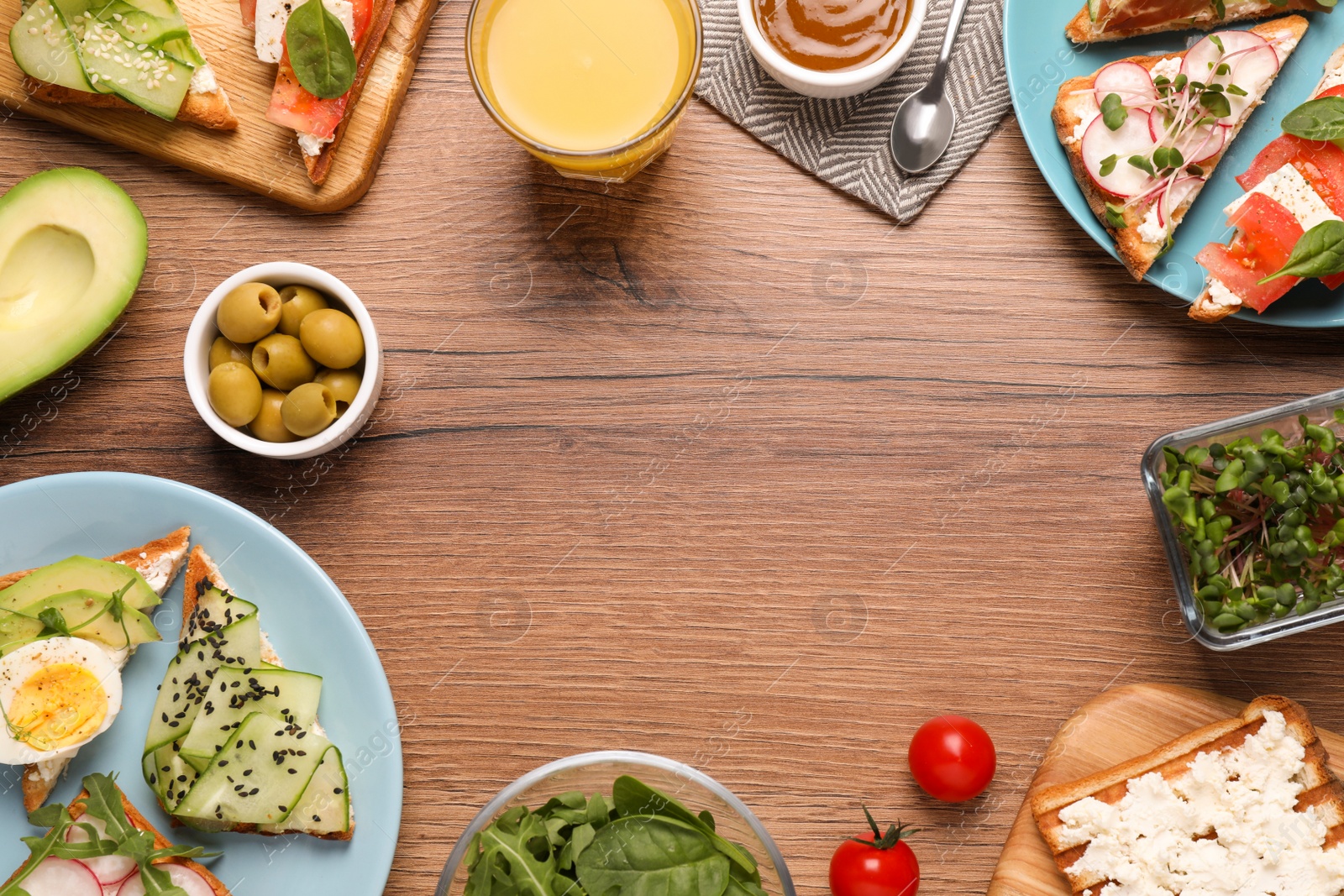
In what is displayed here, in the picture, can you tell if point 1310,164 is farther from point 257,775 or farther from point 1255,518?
point 257,775

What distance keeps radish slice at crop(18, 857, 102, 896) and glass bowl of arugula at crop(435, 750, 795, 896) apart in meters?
0.57

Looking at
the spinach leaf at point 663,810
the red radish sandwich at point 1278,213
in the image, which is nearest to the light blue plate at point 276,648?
the spinach leaf at point 663,810

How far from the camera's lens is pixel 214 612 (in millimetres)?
1498

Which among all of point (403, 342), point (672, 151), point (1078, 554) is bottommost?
point (1078, 554)

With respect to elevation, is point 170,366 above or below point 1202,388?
below

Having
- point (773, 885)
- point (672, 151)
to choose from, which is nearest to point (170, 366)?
point (672, 151)

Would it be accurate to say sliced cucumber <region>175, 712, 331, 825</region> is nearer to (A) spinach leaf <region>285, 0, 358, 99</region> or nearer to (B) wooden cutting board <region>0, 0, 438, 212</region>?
(B) wooden cutting board <region>0, 0, 438, 212</region>

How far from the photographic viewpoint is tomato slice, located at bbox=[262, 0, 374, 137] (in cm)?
151

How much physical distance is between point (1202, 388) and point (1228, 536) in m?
0.29

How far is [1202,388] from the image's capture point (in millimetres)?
1595

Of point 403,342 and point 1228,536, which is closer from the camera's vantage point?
point 1228,536

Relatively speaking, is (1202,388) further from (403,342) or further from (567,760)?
(403,342)

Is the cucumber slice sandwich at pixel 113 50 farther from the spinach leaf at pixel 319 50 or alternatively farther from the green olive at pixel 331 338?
the green olive at pixel 331 338

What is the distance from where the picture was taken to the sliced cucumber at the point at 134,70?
1.48 metres
